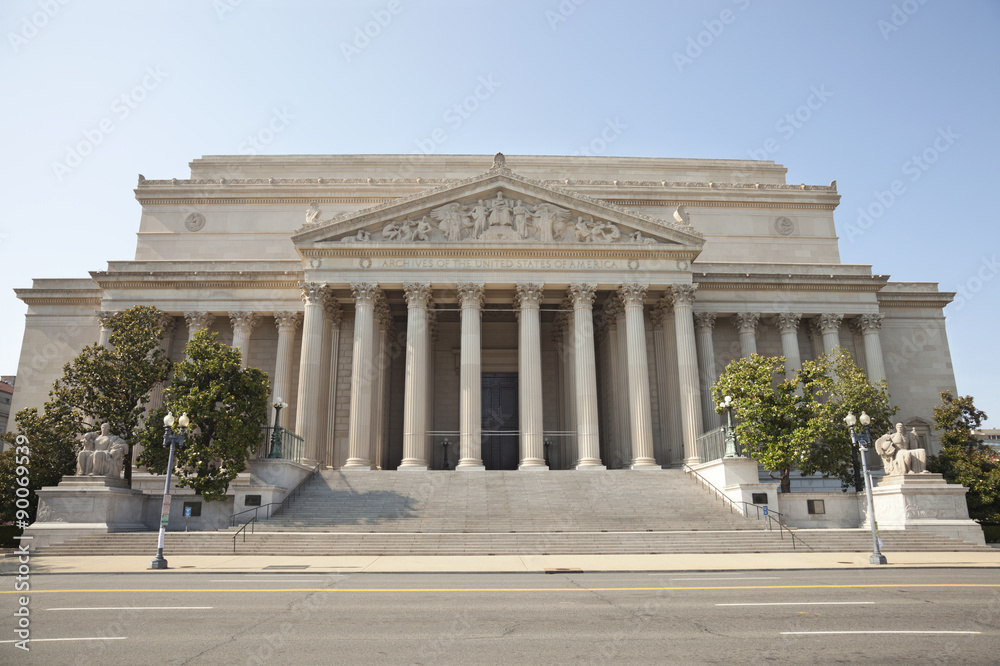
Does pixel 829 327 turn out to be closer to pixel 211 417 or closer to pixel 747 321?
pixel 747 321

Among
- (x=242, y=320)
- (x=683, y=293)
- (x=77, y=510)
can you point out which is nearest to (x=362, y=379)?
(x=242, y=320)

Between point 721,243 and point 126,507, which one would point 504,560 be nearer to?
point 126,507

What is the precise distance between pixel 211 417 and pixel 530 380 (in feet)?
53.7

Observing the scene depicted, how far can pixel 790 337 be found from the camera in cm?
4350

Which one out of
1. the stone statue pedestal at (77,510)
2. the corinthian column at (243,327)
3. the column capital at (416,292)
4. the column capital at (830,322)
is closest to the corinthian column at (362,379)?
the column capital at (416,292)

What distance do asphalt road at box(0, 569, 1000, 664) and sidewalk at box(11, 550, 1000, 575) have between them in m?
2.21

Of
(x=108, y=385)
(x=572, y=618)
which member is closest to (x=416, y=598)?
(x=572, y=618)

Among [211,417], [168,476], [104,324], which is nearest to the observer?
[168,476]

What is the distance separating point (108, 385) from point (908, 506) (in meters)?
36.5

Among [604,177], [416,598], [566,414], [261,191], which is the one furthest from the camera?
[604,177]

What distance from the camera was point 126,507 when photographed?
93.6 ft

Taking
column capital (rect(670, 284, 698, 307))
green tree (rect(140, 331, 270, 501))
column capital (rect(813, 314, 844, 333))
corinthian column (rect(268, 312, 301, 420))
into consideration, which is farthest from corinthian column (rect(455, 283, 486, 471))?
column capital (rect(813, 314, 844, 333))

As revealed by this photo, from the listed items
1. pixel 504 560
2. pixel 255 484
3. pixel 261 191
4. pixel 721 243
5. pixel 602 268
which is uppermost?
pixel 261 191

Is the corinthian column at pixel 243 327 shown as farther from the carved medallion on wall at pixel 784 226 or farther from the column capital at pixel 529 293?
the carved medallion on wall at pixel 784 226
